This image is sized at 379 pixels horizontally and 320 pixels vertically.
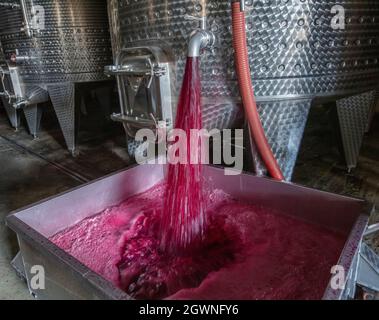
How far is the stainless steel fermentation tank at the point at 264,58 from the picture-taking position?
127cm

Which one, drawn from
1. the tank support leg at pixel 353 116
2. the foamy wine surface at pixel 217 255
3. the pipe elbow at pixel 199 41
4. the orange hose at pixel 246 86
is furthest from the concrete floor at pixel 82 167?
the pipe elbow at pixel 199 41

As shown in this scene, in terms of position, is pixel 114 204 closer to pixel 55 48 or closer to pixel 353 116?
pixel 353 116

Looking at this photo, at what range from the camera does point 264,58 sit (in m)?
1.30

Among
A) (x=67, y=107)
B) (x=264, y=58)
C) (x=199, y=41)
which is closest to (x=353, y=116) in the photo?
(x=264, y=58)

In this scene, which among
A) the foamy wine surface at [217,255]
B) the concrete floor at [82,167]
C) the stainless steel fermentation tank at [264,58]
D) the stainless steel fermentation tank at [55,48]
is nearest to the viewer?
the foamy wine surface at [217,255]

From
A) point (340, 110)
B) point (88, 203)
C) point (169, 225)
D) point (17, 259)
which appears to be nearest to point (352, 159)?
point (340, 110)

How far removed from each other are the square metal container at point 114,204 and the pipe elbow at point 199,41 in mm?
491

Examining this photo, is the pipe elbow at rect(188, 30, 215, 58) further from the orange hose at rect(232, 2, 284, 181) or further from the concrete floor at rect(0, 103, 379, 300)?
the concrete floor at rect(0, 103, 379, 300)

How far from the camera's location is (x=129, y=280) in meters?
0.98

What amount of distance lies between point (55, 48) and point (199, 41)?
1731mm

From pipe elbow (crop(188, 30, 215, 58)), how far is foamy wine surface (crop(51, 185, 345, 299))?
61 cm

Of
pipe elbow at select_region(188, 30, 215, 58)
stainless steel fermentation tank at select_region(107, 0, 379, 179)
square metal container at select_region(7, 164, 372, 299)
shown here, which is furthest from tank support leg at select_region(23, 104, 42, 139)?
pipe elbow at select_region(188, 30, 215, 58)

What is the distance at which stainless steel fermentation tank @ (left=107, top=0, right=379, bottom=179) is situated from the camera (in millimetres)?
1272

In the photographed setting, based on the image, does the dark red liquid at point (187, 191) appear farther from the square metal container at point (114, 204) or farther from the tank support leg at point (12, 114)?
the tank support leg at point (12, 114)
